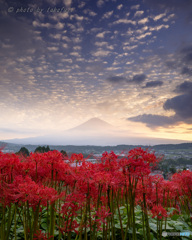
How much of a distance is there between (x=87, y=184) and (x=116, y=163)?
2.53ft

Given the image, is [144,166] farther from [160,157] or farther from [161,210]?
[161,210]

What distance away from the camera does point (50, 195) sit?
3168 millimetres

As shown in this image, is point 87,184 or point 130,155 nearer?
point 87,184

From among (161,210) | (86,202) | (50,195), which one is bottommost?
(161,210)

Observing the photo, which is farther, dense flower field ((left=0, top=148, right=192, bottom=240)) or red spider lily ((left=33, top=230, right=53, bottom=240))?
red spider lily ((left=33, top=230, right=53, bottom=240))

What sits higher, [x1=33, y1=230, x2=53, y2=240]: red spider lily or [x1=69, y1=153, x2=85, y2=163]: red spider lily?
[x1=69, y1=153, x2=85, y2=163]: red spider lily

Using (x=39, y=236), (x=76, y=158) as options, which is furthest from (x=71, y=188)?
(x=39, y=236)

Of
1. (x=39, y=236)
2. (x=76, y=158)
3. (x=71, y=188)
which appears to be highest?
(x=76, y=158)

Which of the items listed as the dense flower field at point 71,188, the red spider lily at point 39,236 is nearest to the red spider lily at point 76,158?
the dense flower field at point 71,188

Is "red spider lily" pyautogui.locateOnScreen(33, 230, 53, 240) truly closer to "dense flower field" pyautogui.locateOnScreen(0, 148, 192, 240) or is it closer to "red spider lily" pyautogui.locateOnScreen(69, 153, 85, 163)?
"dense flower field" pyautogui.locateOnScreen(0, 148, 192, 240)

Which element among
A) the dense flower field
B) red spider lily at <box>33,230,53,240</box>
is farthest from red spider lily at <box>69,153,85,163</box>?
red spider lily at <box>33,230,53,240</box>

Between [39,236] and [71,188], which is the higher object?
[71,188]

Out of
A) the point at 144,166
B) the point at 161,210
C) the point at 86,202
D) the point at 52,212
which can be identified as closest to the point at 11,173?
the point at 52,212

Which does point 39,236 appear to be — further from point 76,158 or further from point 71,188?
point 76,158
